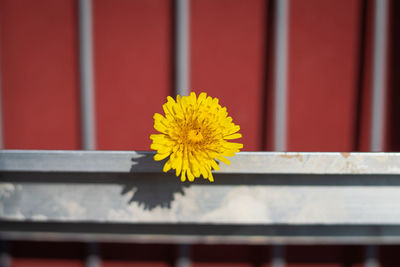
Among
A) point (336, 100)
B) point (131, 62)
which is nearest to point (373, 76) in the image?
point (336, 100)

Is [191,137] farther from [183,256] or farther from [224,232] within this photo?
[183,256]

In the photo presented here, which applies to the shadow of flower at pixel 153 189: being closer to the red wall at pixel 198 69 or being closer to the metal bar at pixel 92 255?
the red wall at pixel 198 69

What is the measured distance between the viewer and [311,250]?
1.84 feet

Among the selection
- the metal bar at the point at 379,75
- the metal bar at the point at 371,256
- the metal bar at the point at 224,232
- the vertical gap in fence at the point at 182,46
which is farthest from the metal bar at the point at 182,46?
the metal bar at the point at 371,256

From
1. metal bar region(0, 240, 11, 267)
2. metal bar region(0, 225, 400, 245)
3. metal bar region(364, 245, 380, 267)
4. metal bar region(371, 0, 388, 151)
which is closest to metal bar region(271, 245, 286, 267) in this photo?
metal bar region(0, 225, 400, 245)

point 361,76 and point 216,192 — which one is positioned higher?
point 361,76

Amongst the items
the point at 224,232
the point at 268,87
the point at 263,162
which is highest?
the point at 268,87

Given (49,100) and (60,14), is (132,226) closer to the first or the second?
(49,100)

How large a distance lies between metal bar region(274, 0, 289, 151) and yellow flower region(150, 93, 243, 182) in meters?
0.21

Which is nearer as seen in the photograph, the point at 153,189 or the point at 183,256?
the point at 153,189

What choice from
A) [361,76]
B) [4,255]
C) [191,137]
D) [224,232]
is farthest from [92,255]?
[361,76]

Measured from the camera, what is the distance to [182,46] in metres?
0.51

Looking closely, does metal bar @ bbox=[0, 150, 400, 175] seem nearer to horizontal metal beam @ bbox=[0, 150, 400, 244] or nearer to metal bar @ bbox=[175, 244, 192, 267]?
horizontal metal beam @ bbox=[0, 150, 400, 244]

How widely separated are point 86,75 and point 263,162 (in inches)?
16.5
